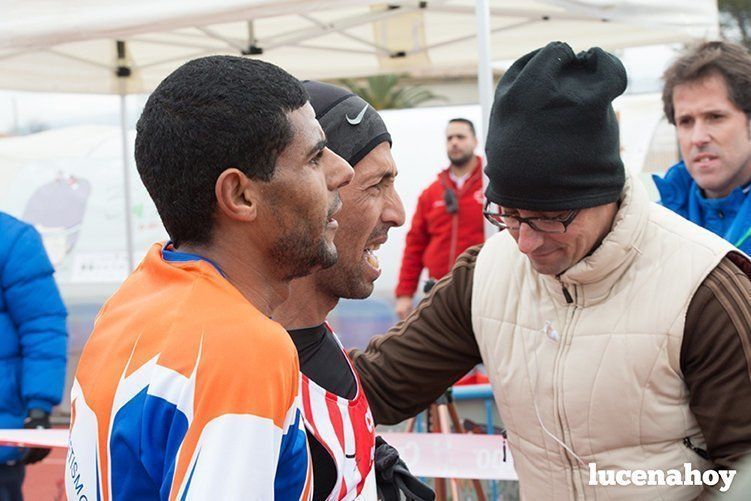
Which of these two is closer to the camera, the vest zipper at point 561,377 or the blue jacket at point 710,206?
the vest zipper at point 561,377

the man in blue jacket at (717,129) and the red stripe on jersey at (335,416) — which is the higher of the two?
the man in blue jacket at (717,129)

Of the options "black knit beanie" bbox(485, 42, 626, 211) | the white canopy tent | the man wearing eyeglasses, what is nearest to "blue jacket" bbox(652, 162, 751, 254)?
the man wearing eyeglasses

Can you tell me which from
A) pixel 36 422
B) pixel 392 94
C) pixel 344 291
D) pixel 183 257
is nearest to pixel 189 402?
pixel 183 257

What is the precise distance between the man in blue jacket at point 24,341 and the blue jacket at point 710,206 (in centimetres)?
263

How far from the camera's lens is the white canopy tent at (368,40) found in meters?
5.09

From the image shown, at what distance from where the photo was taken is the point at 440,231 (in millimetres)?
6914

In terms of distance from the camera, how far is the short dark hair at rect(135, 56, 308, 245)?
1.23 meters

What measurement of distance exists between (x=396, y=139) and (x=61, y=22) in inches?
239

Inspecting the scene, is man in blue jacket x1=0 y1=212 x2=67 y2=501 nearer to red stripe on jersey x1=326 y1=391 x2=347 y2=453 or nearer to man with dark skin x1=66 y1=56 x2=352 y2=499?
red stripe on jersey x1=326 y1=391 x2=347 y2=453

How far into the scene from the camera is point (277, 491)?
1.19 metres

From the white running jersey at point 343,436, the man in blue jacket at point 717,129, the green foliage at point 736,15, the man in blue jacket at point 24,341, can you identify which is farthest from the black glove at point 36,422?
the green foliage at point 736,15

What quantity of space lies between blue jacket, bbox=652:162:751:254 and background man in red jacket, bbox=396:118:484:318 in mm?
3624

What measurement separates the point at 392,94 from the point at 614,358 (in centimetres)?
2746

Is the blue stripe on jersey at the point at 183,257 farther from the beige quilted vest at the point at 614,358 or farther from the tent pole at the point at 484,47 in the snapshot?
the tent pole at the point at 484,47
